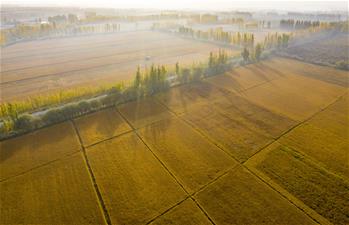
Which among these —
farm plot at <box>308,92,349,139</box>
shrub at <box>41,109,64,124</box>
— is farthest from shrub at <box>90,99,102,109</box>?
farm plot at <box>308,92,349,139</box>

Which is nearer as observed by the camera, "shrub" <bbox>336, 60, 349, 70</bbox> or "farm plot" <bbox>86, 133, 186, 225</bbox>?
"farm plot" <bbox>86, 133, 186, 225</bbox>

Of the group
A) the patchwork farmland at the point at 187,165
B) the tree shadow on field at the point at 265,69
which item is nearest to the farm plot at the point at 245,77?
the tree shadow on field at the point at 265,69

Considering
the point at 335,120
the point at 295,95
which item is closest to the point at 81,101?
the point at 295,95

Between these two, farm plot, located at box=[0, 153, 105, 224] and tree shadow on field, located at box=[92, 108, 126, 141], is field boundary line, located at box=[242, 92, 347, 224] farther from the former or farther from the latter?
tree shadow on field, located at box=[92, 108, 126, 141]

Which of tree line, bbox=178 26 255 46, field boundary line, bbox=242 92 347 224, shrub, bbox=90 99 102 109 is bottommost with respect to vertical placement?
field boundary line, bbox=242 92 347 224

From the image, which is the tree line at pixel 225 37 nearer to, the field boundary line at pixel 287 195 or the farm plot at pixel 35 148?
the field boundary line at pixel 287 195

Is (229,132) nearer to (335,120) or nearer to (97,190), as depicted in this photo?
(335,120)
